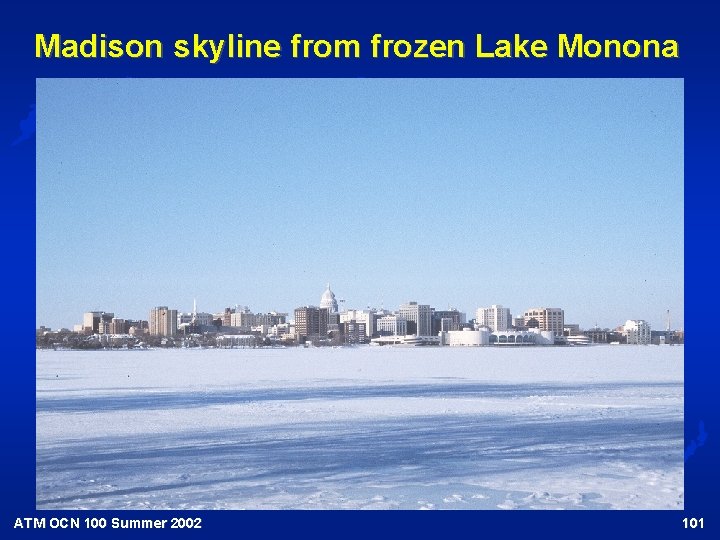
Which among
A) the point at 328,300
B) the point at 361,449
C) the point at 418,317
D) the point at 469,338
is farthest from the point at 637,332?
the point at 361,449

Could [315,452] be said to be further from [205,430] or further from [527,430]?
[527,430]

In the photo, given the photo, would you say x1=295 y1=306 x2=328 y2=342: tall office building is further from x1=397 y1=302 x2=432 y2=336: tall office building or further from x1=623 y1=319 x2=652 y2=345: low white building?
x1=623 y1=319 x2=652 y2=345: low white building

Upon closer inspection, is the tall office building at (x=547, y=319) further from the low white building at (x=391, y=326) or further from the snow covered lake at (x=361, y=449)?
the snow covered lake at (x=361, y=449)

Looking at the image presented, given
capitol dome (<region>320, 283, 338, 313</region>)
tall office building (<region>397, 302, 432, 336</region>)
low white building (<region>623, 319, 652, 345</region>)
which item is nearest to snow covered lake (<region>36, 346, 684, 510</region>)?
low white building (<region>623, 319, 652, 345</region>)

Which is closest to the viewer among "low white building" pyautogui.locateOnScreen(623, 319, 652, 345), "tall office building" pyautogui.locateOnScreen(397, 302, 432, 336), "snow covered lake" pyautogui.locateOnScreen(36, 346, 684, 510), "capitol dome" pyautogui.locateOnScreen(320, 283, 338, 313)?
"snow covered lake" pyautogui.locateOnScreen(36, 346, 684, 510)

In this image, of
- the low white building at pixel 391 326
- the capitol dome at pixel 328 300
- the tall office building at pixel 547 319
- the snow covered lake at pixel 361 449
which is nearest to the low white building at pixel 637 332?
the tall office building at pixel 547 319

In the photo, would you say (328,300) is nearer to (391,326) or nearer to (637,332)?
(391,326)
